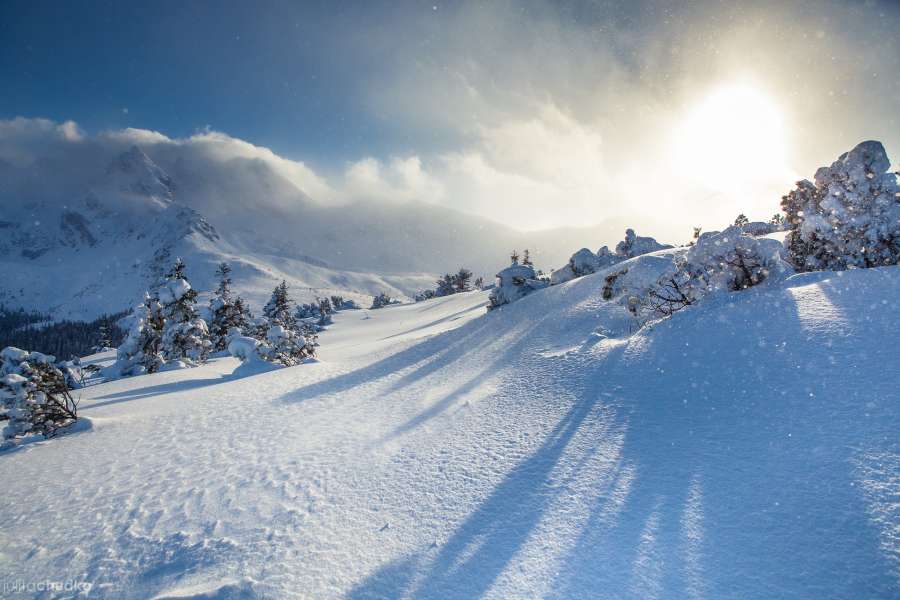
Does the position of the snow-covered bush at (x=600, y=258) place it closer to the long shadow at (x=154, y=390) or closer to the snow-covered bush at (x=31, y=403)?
the long shadow at (x=154, y=390)

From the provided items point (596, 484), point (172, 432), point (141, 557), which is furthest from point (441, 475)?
point (172, 432)

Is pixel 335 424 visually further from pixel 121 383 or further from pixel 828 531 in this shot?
pixel 121 383

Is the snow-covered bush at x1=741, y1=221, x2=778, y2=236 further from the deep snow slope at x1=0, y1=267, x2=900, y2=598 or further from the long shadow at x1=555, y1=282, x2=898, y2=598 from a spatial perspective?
the long shadow at x1=555, y1=282, x2=898, y2=598

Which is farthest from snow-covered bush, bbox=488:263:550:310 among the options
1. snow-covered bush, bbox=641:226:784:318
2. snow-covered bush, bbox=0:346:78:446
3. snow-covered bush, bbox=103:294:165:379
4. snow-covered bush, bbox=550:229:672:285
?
snow-covered bush, bbox=103:294:165:379

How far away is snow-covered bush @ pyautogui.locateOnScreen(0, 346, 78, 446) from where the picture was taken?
848cm

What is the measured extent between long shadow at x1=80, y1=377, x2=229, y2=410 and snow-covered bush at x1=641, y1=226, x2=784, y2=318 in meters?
14.9

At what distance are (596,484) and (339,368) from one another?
11.4 meters

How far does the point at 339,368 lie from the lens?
45.6 feet

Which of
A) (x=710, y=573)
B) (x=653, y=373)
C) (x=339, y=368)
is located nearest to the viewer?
(x=710, y=573)

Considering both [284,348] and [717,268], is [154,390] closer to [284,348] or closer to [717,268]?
[284,348]

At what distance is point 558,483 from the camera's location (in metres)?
4.11

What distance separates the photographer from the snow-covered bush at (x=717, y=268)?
7.79 metres

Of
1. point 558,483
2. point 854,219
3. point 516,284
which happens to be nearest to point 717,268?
point 854,219

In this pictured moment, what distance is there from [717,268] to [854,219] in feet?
13.9
